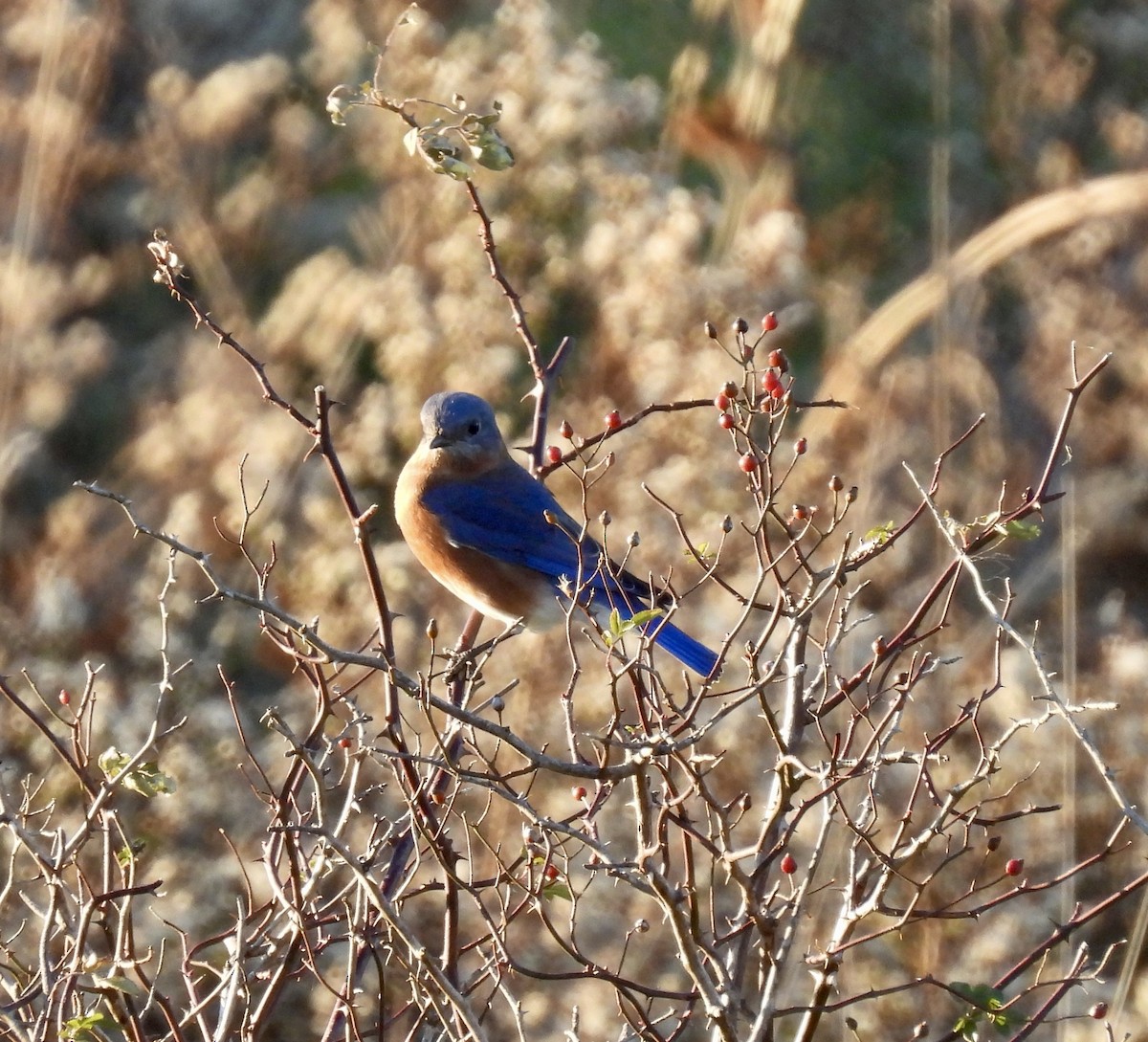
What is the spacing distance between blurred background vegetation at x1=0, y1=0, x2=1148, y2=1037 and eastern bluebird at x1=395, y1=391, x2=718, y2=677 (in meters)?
1.22

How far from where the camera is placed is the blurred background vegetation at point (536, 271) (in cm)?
586

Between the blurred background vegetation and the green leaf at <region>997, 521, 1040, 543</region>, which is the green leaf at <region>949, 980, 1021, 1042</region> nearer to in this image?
the green leaf at <region>997, 521, 1040, 543</region>

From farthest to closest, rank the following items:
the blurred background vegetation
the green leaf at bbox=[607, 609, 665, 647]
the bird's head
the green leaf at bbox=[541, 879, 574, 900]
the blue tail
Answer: the blurred background vegetation < the bird's head < the blue tail < the green leaf at bbox=[541, 879, 574, 900] < the green leaf at bbox=[607, 609, 665, 647]

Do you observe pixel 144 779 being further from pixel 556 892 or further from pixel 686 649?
pixel 686 649

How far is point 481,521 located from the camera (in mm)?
4023

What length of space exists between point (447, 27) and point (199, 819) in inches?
169

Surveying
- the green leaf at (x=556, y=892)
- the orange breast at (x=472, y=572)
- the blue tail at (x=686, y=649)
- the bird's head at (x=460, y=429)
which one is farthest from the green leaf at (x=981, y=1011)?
the bird's head at (x=460, y=429)

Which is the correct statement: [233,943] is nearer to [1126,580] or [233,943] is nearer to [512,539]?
[512,539]

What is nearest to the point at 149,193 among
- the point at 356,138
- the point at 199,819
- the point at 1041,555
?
the point at 356,138

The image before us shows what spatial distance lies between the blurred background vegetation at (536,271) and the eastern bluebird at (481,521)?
1221 mm

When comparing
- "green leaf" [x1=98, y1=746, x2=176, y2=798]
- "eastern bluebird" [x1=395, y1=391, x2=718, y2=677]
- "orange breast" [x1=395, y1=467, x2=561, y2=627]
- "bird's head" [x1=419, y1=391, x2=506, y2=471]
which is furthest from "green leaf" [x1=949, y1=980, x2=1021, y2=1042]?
"bird's head" [x1=419, y1=391, x2=506, y2=471]

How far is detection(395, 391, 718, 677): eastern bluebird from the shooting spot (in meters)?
3.98

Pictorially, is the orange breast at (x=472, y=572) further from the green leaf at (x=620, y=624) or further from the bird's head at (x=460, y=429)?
the green leaf at (x=620, y=624)

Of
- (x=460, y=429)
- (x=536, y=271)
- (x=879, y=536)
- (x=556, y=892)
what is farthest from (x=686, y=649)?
(x=536, y=271)
